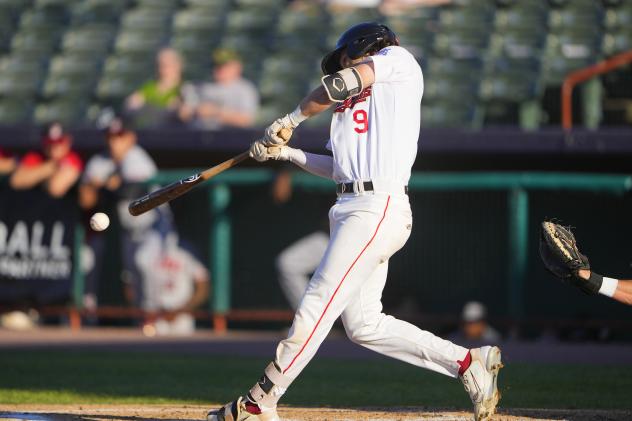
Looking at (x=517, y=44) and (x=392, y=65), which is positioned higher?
(x=392, y=65)

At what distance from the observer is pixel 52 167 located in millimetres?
10227

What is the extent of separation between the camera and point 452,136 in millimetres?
9609

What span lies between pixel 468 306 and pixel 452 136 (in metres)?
1.32

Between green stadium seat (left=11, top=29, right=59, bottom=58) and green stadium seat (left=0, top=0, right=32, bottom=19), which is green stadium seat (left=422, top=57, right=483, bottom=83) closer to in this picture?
green stadium seat (left=11, top=29, right=59, bottom=58)

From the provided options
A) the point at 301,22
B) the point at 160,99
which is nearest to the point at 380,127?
the point at 160,99

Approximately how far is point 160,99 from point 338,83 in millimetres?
6657

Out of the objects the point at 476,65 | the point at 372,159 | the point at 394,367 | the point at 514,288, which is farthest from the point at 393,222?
the point at 476,65

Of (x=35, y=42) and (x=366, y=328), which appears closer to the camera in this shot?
(x=366, y=328)

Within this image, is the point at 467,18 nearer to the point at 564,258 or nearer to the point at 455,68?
the point at 455,68

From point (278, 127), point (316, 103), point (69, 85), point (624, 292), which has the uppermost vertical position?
point (316, 103)

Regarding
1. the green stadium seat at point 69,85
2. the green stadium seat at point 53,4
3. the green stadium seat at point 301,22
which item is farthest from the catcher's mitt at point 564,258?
the green stadium seat at point 53,4

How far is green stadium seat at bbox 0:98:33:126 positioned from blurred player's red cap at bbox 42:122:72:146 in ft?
8.06

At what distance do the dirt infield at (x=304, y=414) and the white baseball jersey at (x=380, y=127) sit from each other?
1.09 metres

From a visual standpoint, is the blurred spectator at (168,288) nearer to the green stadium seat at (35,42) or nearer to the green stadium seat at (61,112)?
the green stadium seat at (61,112)
